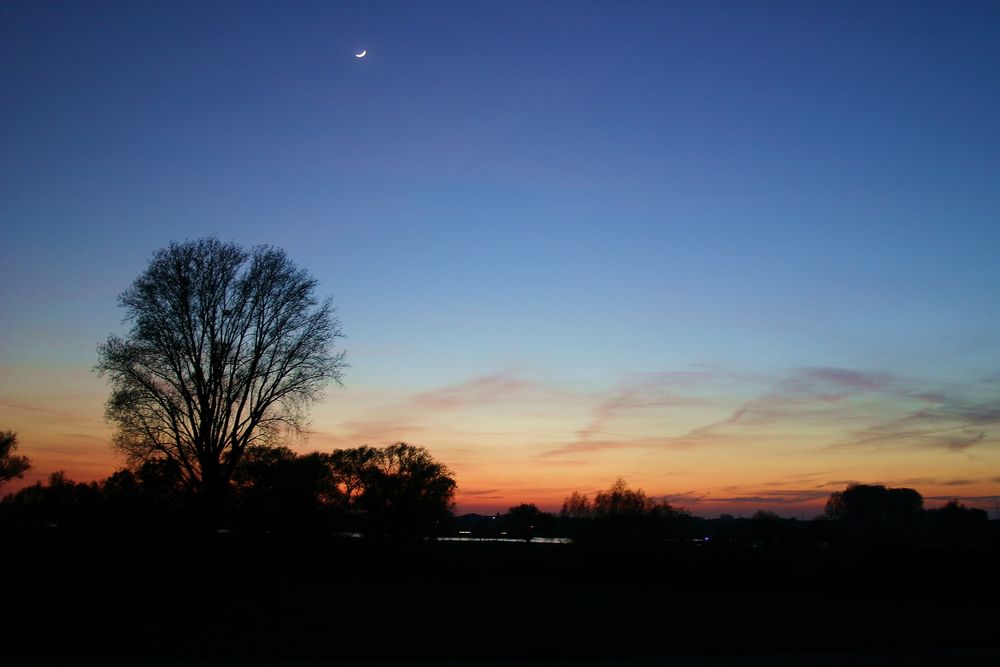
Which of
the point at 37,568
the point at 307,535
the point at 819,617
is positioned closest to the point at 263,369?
the point at 307,535

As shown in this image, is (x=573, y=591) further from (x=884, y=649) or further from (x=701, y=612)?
(x=884, y=649)

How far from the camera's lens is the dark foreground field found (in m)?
15.9

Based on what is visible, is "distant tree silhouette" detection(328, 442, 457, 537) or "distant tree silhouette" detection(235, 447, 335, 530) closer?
"distant tree silhouette" detection(235, 447, 335, 530)

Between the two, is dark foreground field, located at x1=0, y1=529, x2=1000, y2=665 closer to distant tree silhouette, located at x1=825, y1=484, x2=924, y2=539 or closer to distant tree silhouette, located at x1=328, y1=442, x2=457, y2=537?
distant tree silhouette, located at x1=328, y1=442, x2=457, y2=537

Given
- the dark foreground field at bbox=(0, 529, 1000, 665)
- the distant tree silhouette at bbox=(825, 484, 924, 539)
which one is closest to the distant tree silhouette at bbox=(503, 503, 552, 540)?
the distant tree silhouette at bbox=(825, 484, 924, 539)

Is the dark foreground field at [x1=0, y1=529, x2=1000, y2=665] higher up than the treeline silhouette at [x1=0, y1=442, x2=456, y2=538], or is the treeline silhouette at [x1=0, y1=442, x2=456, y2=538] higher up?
the treeline silhouette at [x1=0, y1=442, x2=456, y2=538]

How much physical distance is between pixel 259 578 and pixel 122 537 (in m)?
5.35

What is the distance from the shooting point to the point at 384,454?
86.0 m

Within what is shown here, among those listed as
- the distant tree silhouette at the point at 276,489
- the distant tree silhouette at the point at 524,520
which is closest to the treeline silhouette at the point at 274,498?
the distant tree silhouette at the point at 276,489

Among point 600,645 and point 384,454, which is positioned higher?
point 384,454

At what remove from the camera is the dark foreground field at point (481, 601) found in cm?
1587

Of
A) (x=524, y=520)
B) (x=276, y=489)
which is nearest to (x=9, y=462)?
(x=276, y=489)

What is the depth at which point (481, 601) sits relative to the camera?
83.1 ft

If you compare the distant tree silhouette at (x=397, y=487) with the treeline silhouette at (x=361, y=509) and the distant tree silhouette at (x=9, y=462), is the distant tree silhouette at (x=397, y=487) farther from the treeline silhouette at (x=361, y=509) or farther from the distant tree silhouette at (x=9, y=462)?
the distant tree silhouette at (x=9, y=462)
